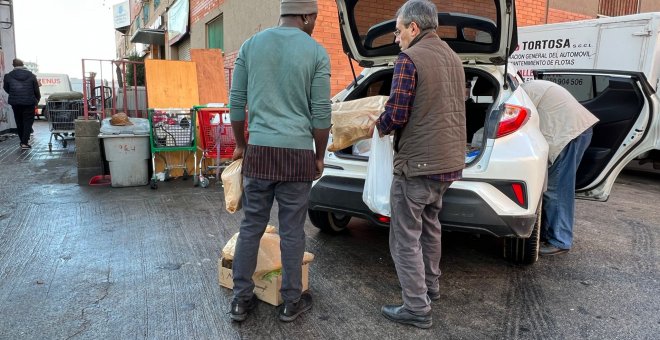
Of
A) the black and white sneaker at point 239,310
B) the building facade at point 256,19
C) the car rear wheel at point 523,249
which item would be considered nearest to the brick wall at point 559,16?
the building facade at point 256,19

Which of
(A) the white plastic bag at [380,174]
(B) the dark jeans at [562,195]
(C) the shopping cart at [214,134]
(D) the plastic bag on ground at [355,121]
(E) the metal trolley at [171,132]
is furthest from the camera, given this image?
(C) the shopping cart at [214,134]

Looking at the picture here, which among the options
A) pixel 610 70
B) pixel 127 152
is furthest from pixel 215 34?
pixel 610 70

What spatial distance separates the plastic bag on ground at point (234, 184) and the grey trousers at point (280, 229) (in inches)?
2.0

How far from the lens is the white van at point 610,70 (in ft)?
13.9

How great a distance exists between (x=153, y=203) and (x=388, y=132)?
3800 millimetres

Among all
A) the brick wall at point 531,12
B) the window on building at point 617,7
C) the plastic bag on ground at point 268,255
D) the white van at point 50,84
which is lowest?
the plastic bag on ground at point 268,255

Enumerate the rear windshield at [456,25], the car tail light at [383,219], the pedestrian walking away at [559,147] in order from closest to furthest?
the car tail light at [383,219], the rear windshield at [456,25], the pedestrian walking away at [559,147]

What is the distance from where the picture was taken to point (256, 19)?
891cm

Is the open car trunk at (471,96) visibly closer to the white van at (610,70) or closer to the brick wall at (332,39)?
the white van at (610,70)

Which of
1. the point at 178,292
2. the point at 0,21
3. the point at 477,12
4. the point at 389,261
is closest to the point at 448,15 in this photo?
the point at 477,12

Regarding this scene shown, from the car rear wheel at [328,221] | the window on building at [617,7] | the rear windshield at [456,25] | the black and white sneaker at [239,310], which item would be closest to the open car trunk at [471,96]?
the rear windshield at [456,25]

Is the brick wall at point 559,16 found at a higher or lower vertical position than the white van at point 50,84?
higher

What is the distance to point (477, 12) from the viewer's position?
11.8ft

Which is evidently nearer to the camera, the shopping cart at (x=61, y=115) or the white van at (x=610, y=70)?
the white van at (x=610, y=70)
